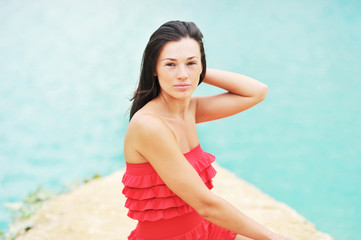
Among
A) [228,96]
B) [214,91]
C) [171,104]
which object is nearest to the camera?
[171,104]

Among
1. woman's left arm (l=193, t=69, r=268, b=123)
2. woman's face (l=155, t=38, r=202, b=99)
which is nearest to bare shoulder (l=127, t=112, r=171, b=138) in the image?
woman's face (l=155, t=38, r=202, b=99)

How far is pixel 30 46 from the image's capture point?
9.91 metres

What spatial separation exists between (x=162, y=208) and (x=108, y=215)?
1.95 m

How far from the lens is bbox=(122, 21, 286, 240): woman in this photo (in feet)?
5.49

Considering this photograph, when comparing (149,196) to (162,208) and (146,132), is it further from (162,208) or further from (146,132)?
(146,132)

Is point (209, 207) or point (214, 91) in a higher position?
point (214, 91)

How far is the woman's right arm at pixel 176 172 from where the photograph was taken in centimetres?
167

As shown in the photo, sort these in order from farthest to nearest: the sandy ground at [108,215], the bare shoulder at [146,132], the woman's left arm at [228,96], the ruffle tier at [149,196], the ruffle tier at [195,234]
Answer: the sandy ground at [108,215] < the woman's left arm at [228,96] < the ruffle tier at [195,234] < the ruffle tier at [149,196] < the bare shoulder at [146,132]

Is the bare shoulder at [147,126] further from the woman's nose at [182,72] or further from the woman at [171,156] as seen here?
the woman's nose at [182,72]

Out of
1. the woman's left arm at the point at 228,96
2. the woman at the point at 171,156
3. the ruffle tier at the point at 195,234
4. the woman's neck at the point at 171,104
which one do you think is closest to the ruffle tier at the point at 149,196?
the woman at the point at 171,156

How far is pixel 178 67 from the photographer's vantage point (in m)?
1.76

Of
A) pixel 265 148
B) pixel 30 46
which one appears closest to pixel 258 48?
pixel 265 148

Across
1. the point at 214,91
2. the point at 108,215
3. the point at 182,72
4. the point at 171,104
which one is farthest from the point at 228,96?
the point at 214,91

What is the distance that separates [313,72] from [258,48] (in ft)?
4.58
